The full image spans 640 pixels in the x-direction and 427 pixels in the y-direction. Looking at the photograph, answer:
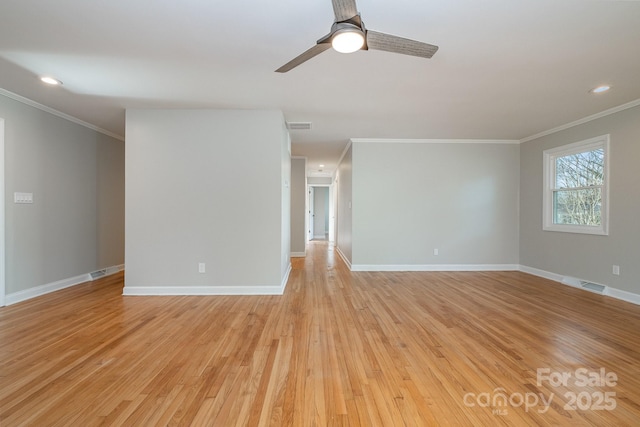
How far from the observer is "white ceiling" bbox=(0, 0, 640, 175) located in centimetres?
183

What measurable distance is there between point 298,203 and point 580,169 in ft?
17.7

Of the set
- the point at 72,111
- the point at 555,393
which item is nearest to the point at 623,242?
the point at 555,393

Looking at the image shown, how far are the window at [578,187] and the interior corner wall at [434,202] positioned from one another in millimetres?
660

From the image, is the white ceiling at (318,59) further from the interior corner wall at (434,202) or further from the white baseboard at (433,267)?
the white baseboard at (433,267)

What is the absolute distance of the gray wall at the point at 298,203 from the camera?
695 cm

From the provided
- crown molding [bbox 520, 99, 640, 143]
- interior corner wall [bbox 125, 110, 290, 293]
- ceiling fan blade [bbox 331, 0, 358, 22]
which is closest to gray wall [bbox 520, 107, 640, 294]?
crown molding [bbox 520, 99, 640, 143]

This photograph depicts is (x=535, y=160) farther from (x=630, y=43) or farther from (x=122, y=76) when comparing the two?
(x=122, y=76)

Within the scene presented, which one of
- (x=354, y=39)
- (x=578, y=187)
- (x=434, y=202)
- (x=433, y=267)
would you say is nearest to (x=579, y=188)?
(x=578, y=187)

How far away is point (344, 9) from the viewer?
1476 millimetres

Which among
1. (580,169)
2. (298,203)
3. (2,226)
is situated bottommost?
(2,226)

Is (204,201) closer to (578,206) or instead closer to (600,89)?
(600,89)

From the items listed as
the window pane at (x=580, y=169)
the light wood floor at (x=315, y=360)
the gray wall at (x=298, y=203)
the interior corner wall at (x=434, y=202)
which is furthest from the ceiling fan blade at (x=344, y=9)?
the gray wall at (x=298, y=203)

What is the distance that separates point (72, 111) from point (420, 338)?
5.11 metres

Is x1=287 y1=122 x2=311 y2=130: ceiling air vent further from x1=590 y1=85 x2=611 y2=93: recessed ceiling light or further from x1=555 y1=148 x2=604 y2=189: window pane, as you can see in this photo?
x1=555 y1=148 x2=604 y2=189: window pane
